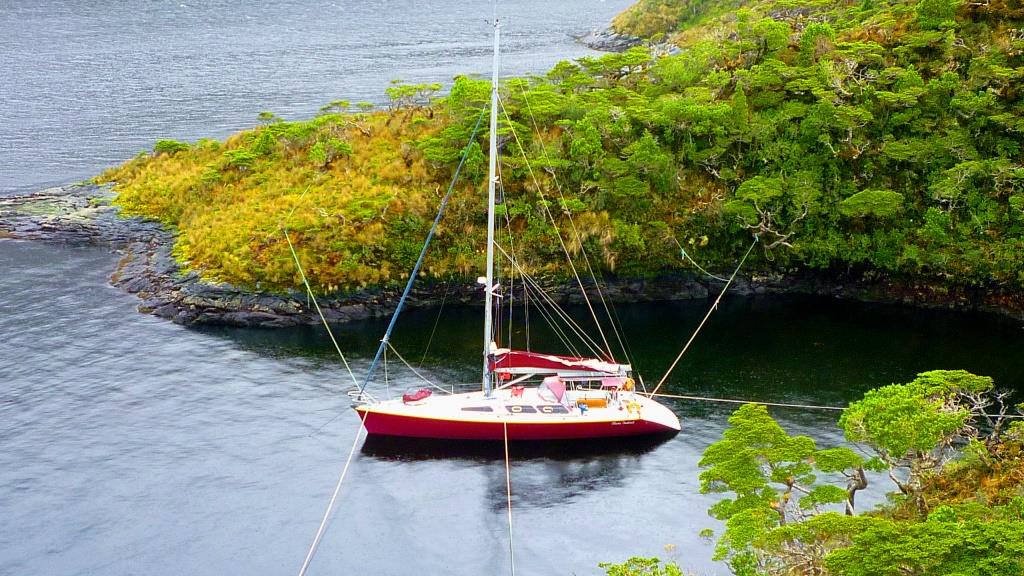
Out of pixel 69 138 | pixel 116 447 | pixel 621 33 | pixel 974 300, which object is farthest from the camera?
pixel 621 33

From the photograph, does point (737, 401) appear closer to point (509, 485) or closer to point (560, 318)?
point (509, 485)

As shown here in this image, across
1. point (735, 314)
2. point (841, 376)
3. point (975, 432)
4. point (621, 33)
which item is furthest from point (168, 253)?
point (621, 33)

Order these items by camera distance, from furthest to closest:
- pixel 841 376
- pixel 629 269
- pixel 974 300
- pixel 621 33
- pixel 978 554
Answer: pixel 621 33 < pixel 629 269 < pixel 974 300 < pixel 841 376 < pixel 978 554

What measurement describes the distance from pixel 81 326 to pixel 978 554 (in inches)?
2148

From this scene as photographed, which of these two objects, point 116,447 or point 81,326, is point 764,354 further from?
point 81,326

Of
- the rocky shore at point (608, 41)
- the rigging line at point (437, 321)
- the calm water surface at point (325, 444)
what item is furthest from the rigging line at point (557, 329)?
the rocky shore at point (608, 41)

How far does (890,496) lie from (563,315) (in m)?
27.6

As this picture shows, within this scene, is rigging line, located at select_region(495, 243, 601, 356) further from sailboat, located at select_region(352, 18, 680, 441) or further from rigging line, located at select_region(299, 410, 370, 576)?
rigging line, located at select_region(299, 410, 370, 576)

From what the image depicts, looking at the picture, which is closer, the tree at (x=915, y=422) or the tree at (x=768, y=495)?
the tree at (x=768, y=495)

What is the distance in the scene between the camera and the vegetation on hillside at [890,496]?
2491cm

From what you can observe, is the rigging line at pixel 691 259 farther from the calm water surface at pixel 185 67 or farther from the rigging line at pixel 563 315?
the calm water surface at pixel 185 67

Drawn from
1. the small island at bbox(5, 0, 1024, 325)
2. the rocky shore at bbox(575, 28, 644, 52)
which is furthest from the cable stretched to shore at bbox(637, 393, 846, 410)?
the rocky shore at bbox(575, 28, 644, 52)

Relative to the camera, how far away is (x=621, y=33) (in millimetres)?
155000

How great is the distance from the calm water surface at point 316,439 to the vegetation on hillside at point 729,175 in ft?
15.8
